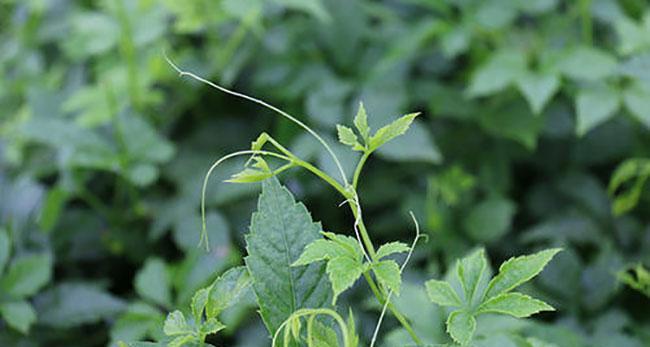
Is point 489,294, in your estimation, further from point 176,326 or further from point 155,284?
point 155,284

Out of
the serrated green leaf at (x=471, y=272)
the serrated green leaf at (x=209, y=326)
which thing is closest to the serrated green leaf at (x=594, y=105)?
the serrated green leaf at (x=471, y=272)

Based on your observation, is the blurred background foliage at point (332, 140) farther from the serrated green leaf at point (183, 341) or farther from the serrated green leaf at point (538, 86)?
the serrated green leaf at point (183, 341)

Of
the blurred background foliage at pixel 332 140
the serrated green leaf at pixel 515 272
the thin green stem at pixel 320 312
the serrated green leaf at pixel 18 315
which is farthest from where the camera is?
the blurred background foliage at pixel 332 140

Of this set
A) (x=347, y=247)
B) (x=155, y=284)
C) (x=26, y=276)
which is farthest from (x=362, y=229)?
(x=26, y=276)

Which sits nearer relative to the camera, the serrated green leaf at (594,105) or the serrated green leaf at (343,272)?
the serrated green leaf at (343,272)

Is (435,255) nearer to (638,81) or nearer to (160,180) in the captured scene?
(638,81)

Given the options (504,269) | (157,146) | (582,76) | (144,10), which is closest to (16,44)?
(144,10)
